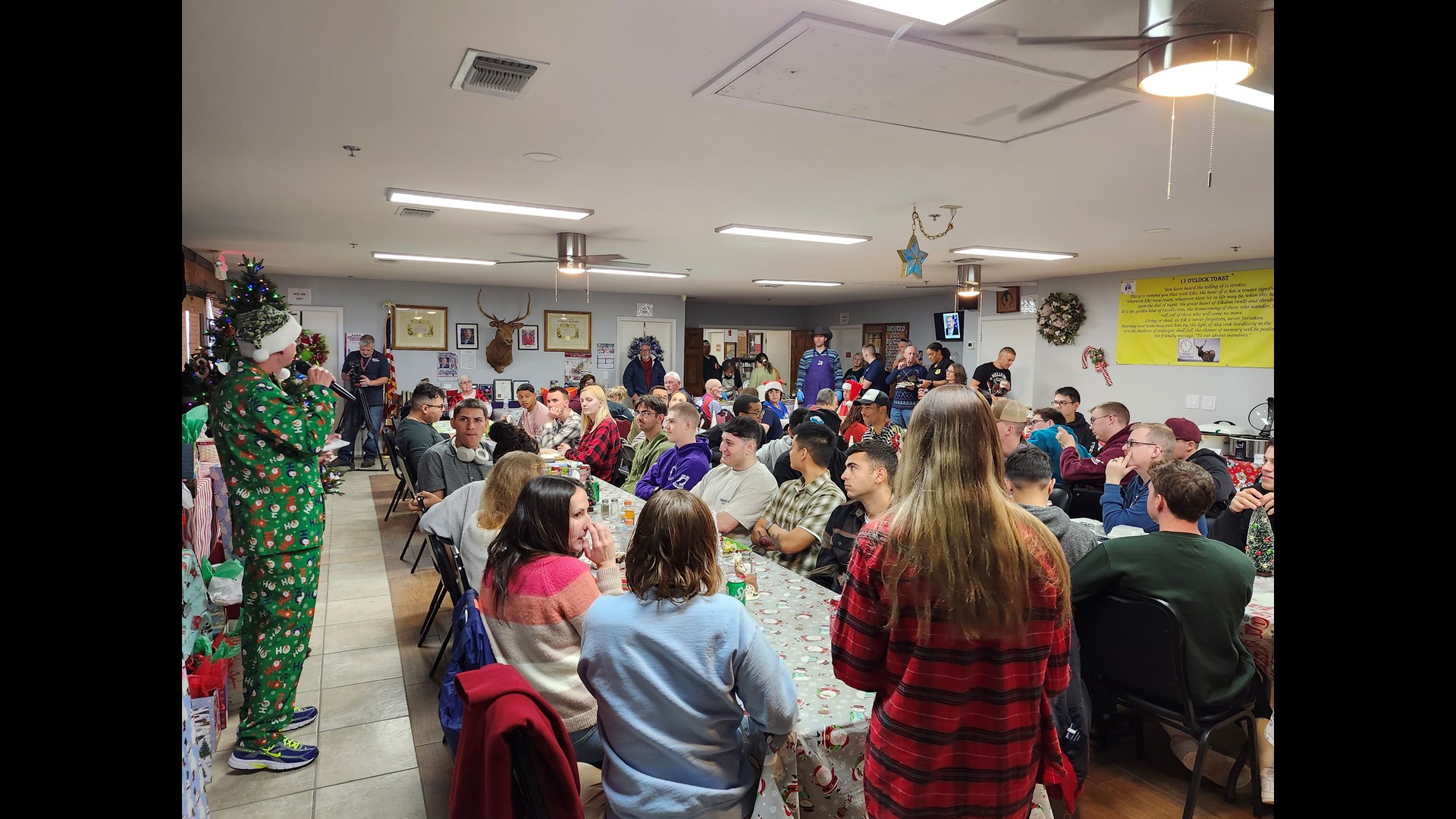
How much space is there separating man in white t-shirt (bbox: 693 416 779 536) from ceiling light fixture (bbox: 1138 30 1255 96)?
2.03 meters

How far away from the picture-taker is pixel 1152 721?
3236 mm

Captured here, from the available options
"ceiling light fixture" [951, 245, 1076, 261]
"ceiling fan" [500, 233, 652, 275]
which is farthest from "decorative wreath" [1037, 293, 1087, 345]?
"ceiling fan" [500, 233, 652, 275]

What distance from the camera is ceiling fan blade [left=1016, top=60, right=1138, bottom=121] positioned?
227cm

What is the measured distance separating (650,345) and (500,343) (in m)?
2.44

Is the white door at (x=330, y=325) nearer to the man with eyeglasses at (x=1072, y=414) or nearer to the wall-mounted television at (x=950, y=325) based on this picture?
the wall-mounted television at (x=950, y=325)

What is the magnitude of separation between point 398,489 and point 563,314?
5.75 meters

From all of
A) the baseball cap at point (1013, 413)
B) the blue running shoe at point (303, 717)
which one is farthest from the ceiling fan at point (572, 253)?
the blue running shoe at point (303, 717)

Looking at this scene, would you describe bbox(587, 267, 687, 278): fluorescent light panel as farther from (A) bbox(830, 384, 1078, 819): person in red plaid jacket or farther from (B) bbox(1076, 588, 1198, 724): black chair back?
(A) bbox(830, 384, 1078, 819): person in red plaid jacket

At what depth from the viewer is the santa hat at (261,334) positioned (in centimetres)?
280

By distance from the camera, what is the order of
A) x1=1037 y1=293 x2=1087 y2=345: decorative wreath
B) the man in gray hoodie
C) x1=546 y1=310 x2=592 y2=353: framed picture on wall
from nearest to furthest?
the man in gray hoodie
x1=1037 y1=293 x2=1087 y2=345: decorative wreath
x1=546 y1=310 x2=592 y2=353: framed picture on wall

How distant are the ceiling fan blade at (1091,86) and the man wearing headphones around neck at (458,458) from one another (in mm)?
3181
